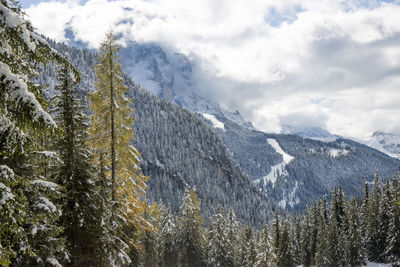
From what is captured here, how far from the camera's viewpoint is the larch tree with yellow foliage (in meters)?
16.4

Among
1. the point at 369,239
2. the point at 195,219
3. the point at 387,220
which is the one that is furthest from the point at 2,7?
the point at 369,239

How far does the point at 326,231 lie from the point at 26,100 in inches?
2273

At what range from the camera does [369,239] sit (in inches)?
2366

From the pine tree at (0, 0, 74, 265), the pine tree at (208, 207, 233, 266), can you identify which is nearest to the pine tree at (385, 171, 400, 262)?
the pine tree at (208, 207, 233, 266)

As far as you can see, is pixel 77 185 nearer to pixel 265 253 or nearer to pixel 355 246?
pixel 265 253

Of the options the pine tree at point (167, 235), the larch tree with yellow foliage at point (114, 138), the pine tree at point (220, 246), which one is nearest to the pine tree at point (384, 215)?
the pine tree at point (220, 246)

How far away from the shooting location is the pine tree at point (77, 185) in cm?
1434

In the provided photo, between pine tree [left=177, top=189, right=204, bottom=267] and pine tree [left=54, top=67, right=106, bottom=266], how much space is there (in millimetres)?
27911

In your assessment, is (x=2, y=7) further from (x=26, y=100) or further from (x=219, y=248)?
(x=219, y=248)

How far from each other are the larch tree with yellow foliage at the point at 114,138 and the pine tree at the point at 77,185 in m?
1.21

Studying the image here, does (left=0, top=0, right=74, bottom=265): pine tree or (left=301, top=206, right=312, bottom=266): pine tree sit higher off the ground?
(left=0, top=0, right=74, bottom=265): pine tree

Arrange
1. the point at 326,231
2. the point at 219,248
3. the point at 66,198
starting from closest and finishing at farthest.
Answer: the point at 66,198, the point at 219,248, the point at 326,231

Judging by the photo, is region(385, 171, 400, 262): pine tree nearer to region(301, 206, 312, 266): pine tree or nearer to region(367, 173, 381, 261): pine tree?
region(367, 173, 381, 261): pine tree

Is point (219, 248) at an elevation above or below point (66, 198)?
below
